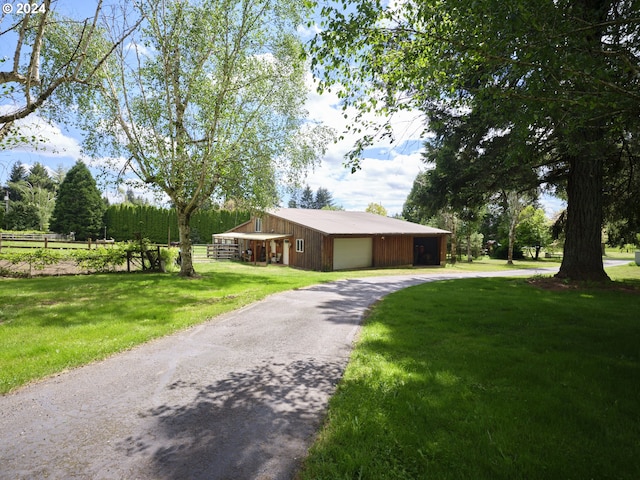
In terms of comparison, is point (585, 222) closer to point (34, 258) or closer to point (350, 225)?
point (350, 225)

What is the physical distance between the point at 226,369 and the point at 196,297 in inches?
269

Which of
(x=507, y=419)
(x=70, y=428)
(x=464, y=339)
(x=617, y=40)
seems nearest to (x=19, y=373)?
(x=70, y=428)

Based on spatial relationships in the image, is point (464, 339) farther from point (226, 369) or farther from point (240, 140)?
point (240, 140)

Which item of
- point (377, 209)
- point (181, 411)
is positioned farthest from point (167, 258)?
point (377, 209)

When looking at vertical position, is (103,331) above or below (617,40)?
below

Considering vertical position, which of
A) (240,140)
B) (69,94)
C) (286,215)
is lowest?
(286,215)

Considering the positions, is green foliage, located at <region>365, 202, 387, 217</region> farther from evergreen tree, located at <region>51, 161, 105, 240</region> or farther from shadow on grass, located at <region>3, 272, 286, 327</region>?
shadow on grass, located at <region>3, 272, 286, 327</region>

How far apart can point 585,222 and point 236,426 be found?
1485 centimetres

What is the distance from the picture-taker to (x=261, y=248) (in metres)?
31.3

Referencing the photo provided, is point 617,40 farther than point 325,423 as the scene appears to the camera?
Yes

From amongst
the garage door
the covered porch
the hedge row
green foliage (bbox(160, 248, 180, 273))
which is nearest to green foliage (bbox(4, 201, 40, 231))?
the hedge row

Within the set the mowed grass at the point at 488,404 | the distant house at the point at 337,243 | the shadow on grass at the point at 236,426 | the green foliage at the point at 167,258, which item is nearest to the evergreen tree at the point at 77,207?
the distant house at the point at 337,243

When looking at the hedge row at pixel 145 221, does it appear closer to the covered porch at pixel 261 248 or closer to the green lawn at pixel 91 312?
the covered porch at pixel 261 248

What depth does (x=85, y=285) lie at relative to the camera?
1330 cm
